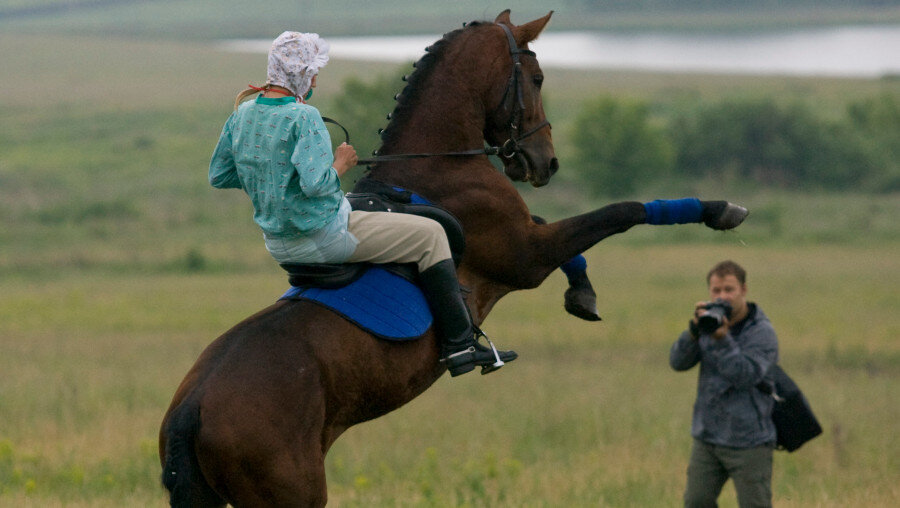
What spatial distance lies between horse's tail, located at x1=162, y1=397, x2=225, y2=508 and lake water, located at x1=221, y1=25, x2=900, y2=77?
292 feet

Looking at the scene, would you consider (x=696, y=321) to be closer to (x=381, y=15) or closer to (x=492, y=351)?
(x=492, y=351)

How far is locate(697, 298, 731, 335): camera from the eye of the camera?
7.32m

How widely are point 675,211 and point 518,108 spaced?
1036mm

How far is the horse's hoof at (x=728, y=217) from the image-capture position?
6.34 m

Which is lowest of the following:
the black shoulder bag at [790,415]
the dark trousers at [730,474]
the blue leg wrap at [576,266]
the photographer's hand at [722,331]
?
the dark trousers at [730,474]

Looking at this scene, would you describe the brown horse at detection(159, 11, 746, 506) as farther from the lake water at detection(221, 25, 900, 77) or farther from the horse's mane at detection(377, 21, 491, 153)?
the lake water at detection(221, 25, 900, 77)

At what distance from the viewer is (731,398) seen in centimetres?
764

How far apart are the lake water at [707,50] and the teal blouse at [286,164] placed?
8838 cm

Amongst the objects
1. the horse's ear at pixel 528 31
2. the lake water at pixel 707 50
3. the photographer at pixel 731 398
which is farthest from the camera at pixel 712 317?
the lake water at pixel 707 50

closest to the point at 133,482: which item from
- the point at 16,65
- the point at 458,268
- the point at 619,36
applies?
the point at 458,268

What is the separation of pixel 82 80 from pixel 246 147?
87551 mm

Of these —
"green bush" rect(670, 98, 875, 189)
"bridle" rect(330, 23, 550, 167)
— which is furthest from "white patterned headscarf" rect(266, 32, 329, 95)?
"green bush" rect(670, 98, 875, 189)

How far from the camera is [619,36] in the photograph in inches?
5251

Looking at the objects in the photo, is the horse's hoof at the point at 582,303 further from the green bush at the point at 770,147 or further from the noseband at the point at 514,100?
the green bush at the point at 770,147
